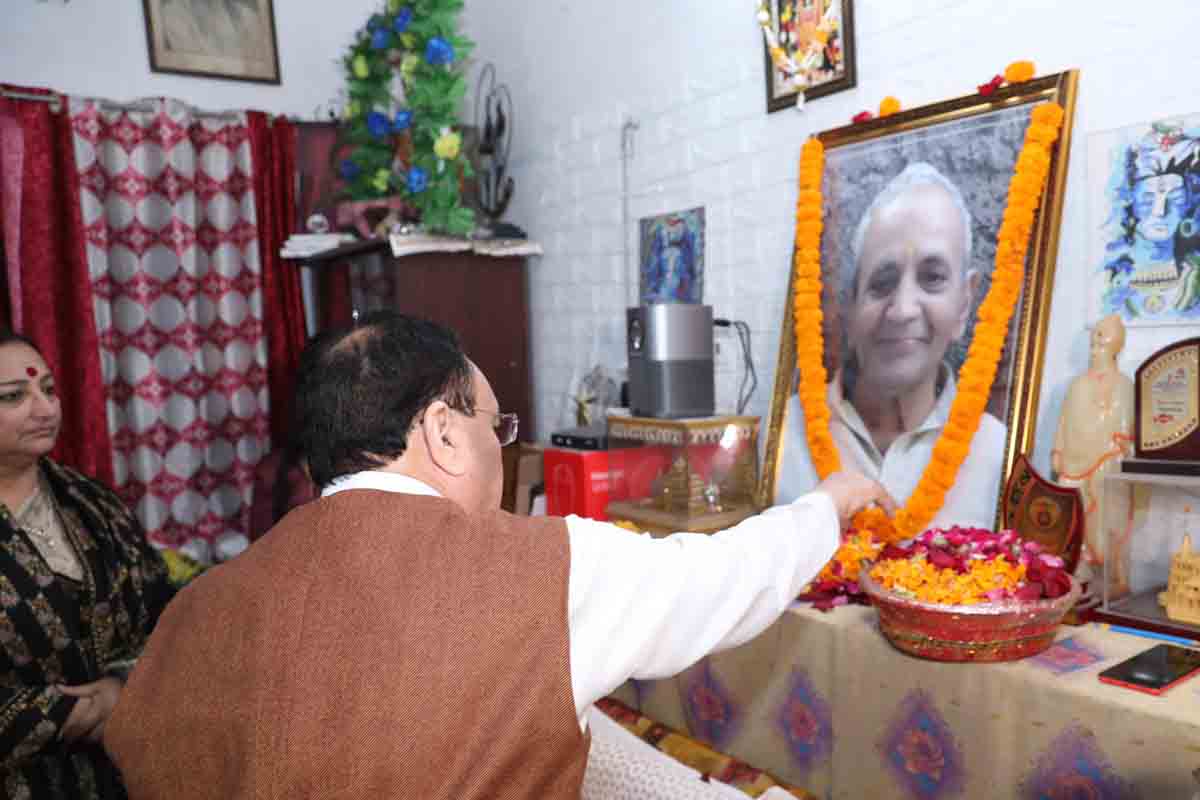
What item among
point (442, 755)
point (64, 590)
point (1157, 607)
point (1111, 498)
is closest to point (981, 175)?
point (1111, 498)

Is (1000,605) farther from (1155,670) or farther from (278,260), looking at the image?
(278,260)

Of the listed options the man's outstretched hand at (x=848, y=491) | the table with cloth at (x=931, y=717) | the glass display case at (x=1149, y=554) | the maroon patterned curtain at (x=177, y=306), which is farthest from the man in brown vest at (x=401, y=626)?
the maroon patterned curtain at (x=177, y=306)

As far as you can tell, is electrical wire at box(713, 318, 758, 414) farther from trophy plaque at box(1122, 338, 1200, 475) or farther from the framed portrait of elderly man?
trophy plaque at box(1122, 338, 1200, 475)

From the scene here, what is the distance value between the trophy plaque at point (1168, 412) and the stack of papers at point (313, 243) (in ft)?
9.71

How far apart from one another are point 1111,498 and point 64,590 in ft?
7.44

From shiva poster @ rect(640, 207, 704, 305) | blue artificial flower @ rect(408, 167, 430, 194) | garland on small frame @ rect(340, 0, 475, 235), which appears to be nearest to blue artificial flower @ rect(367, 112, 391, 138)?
garland on small frame @ rect(340, 0, 475, 235)

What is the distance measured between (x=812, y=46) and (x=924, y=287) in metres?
0.79

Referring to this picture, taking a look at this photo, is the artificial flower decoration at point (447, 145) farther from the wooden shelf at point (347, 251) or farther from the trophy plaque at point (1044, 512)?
the trophy plaque at point (1044, 512)

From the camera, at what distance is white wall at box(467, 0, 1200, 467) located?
189 cm

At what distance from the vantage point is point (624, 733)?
1898mm

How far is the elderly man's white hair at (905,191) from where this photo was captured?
213 centimetres

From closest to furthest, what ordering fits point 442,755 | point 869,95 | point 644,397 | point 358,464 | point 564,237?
point 442,755 → point 358,464 → point 869,95 → point 644,397 → point 564,237

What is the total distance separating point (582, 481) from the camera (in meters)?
2.68

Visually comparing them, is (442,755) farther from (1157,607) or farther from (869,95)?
(869,95)
